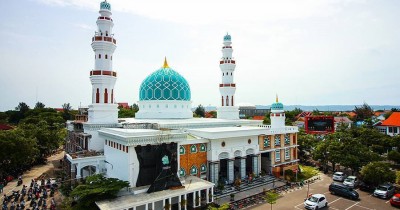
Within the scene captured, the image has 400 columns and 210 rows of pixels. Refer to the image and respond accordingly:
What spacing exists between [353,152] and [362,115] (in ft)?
176

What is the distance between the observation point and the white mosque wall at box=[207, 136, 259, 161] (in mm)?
27188

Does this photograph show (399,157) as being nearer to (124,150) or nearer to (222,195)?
(222,195)

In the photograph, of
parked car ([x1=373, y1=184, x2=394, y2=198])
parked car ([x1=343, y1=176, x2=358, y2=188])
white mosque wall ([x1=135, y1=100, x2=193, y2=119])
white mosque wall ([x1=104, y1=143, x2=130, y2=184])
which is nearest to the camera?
white mosque wall ([x1=104, y1=143, x2=130, y2=184])

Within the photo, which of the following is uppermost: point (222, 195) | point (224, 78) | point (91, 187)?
point (224, 78)

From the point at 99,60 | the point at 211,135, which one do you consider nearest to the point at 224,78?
the point at 211,135

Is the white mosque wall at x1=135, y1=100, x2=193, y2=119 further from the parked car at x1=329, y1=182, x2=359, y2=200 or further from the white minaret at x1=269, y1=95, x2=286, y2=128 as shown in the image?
the parked car at x1=329, y1=182, x2=359, y2=200

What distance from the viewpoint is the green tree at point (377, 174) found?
85.5ft

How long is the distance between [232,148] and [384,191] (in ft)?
47.5

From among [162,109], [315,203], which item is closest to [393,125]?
[315,203]

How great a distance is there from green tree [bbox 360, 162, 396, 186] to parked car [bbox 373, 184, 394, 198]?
0.67 m

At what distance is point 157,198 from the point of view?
1964 centimetres

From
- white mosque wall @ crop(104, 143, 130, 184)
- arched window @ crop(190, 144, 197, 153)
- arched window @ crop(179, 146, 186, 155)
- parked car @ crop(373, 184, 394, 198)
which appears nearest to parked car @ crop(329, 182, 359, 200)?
parked car @ crop(373, 184, 394, 198)

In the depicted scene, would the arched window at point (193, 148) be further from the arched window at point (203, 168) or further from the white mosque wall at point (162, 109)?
the white mosque wall at point (162, 109)

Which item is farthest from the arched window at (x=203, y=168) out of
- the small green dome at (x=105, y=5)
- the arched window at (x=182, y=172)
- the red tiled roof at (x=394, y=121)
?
the red tiled roof at (x=394, y=121)
